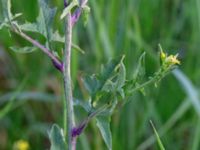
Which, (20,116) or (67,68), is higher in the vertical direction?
(20,116)

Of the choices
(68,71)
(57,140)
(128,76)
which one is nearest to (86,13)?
(68,71)

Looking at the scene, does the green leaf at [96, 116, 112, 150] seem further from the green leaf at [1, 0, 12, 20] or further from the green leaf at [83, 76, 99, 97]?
the green leaf at [1, 0, 12, 20]

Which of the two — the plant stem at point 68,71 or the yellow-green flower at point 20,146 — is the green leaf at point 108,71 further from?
the yellow-green flower at point 20,146

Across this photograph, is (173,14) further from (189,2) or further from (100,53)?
(100,53)

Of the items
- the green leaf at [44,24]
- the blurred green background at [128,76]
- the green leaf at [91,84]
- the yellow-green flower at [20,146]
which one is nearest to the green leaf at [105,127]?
the green leaf at [91,84]

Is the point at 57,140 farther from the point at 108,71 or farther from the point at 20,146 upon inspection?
the point at 20,146

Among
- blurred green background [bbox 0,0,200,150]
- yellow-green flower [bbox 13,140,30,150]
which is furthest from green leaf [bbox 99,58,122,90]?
yellow-green flower [bbox 13,140,30,150]

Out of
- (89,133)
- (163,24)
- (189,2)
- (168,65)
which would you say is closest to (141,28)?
(163,24)
